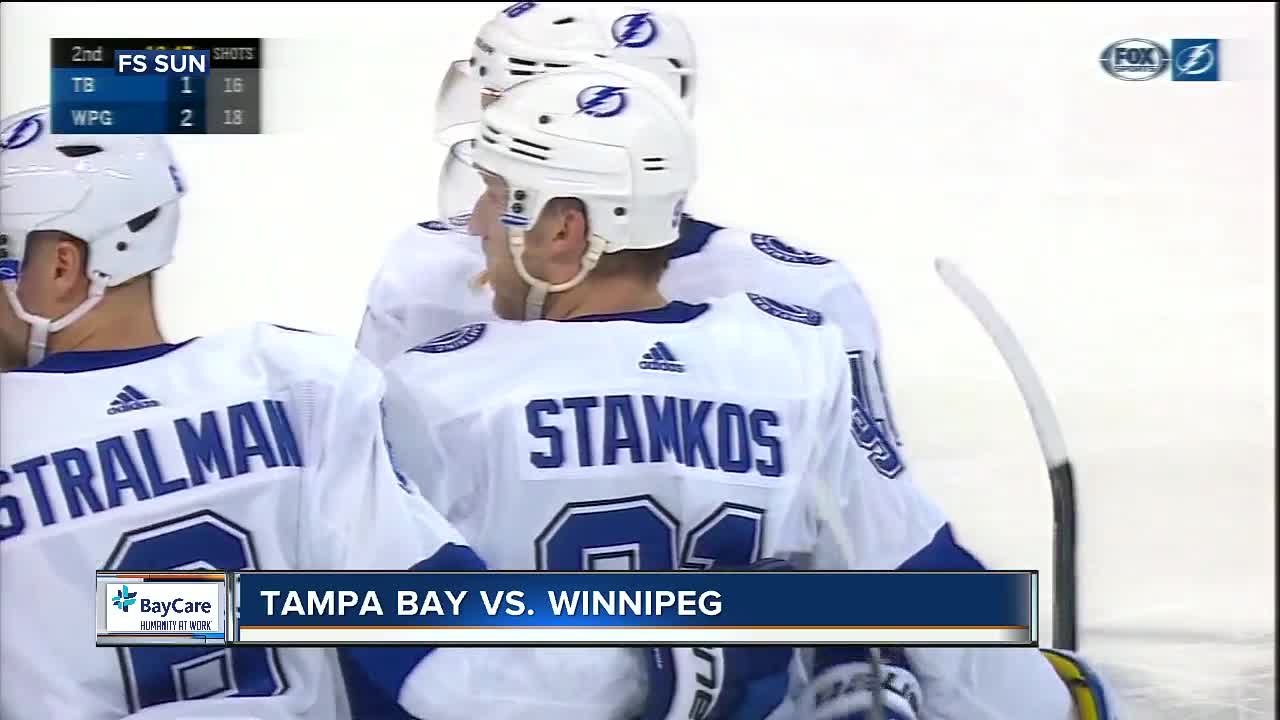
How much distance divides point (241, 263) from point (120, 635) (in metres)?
0.60

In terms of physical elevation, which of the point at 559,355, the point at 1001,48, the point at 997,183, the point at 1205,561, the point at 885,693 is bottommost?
the point at 885,693

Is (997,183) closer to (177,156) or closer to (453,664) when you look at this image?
(453,664)

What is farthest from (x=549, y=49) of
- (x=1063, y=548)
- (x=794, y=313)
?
(x=1063, y=548)

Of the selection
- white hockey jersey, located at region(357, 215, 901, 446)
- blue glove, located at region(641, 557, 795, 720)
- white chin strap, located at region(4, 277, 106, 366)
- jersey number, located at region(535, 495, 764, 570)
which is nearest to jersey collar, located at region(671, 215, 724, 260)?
white hockey jersey, located at region(357, 215, 901, 446)

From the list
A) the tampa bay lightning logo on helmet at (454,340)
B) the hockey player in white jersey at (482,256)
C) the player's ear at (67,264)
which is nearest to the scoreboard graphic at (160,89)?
the player's ear at (67,264)

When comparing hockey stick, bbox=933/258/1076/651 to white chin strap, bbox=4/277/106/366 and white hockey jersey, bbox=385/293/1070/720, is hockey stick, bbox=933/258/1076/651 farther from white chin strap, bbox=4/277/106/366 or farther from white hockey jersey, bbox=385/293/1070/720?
white chin strap, bbox=4/277/106/366

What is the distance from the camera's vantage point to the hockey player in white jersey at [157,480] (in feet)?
8.09

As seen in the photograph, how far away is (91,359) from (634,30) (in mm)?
A: 987

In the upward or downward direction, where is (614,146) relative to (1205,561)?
upward

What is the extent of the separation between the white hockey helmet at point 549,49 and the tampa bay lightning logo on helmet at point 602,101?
48 mm

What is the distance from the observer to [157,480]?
2.46 metres

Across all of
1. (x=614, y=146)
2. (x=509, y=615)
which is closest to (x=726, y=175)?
(x=614, y=146)

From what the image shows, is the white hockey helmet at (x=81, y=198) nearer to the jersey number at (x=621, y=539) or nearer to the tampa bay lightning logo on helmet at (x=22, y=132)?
the tampa bay lightning logo on helmet at (x=22, y=132)

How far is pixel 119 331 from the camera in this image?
2508mm
